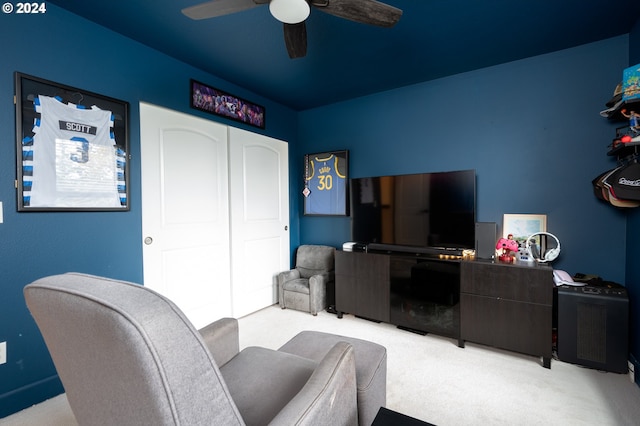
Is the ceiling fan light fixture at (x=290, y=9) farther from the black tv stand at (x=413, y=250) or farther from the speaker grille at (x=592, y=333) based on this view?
the speaker grille at (x=592, y=333)

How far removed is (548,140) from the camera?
2.60 metres

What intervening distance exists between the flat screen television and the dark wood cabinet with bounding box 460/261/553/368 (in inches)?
14.0

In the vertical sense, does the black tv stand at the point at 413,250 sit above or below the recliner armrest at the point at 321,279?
above

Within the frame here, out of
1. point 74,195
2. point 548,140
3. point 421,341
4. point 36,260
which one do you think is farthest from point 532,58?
point 36,260

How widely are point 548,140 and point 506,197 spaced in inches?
24.1

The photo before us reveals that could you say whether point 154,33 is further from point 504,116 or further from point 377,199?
point 504,116

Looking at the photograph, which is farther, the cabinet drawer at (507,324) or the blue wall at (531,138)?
the blue wall at (531,138)

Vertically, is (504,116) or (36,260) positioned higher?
(504,116)

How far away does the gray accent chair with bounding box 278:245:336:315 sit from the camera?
11.0 feet

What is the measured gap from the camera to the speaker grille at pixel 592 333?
2074 mm

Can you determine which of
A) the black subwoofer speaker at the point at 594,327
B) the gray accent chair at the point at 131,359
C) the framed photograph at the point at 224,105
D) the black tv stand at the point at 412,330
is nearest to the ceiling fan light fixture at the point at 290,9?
the gray accent chair at the point at 131,359

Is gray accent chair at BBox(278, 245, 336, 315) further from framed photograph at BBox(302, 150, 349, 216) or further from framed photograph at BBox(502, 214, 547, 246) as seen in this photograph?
framed photograph at BBox(502, 214, 547, 246)

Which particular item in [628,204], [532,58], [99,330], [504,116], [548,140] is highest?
[532,58]

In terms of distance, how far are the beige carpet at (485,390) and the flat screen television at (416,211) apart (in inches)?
38.4
